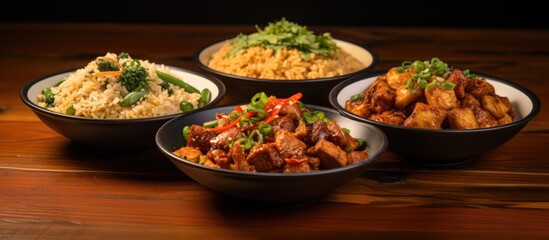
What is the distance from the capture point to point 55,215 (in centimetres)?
319

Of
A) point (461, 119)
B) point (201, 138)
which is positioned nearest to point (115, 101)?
point (201, 138)

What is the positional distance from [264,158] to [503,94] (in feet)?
4.91

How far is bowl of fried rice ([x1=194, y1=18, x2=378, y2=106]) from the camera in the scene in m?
4.29

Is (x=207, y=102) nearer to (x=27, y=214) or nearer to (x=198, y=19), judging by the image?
(x=27, y=214)

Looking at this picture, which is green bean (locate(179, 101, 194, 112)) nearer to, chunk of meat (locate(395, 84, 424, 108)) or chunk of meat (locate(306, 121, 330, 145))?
chunk of meat (locate(306, 121, 330, 145))

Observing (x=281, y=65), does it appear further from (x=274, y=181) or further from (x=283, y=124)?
(x=274, y=181)

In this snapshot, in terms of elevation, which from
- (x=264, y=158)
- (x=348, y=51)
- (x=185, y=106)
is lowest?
(x=348, y=51)

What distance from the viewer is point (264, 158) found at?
120 inches

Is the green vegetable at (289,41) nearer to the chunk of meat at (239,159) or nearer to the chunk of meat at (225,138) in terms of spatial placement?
the chunk of meat at (225,138)

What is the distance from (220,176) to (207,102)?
1.01 m

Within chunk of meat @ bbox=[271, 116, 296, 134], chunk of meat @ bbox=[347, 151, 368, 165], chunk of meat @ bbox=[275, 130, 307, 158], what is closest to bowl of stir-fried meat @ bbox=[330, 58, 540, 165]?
chunk of meat @ bbox=[347, 151, 368, 165]

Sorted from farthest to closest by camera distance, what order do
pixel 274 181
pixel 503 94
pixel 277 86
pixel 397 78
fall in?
pixel 277 86 → pixel 503 94 → pixel 397 78 → pixel 274 181

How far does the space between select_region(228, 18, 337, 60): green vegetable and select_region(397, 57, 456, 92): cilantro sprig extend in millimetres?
853

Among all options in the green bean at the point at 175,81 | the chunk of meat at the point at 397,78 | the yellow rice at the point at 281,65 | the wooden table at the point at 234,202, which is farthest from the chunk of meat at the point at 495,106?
the green bean at the point at 175,81
